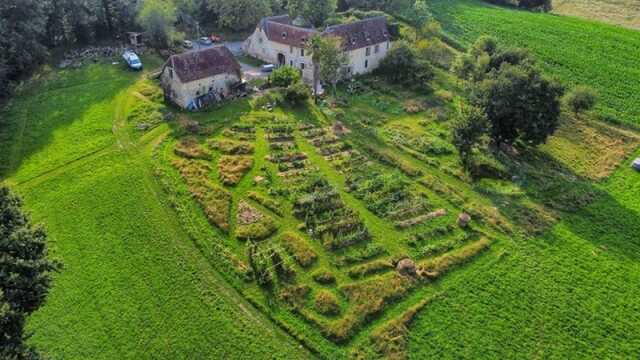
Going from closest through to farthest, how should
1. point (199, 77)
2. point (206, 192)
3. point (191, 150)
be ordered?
point (206, 192), point (191, 150), point (199, 77)

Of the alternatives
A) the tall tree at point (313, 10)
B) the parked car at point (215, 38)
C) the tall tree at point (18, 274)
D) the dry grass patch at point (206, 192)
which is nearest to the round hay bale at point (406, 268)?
the dry grass patch at point (206, 192)

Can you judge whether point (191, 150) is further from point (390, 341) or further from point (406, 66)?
point (406, 66)

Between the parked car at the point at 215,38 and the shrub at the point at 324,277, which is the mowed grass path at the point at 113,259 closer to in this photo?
the shrub at the point at 324,277

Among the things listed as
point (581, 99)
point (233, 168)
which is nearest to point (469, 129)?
point (581, 99)

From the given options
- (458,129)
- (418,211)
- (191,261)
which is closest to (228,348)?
(191,261)

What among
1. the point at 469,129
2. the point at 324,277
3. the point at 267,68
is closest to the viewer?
the point at 324,277

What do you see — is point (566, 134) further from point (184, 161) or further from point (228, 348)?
point (228, 348)

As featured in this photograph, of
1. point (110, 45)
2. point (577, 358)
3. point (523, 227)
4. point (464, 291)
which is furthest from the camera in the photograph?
point (110, 45)
